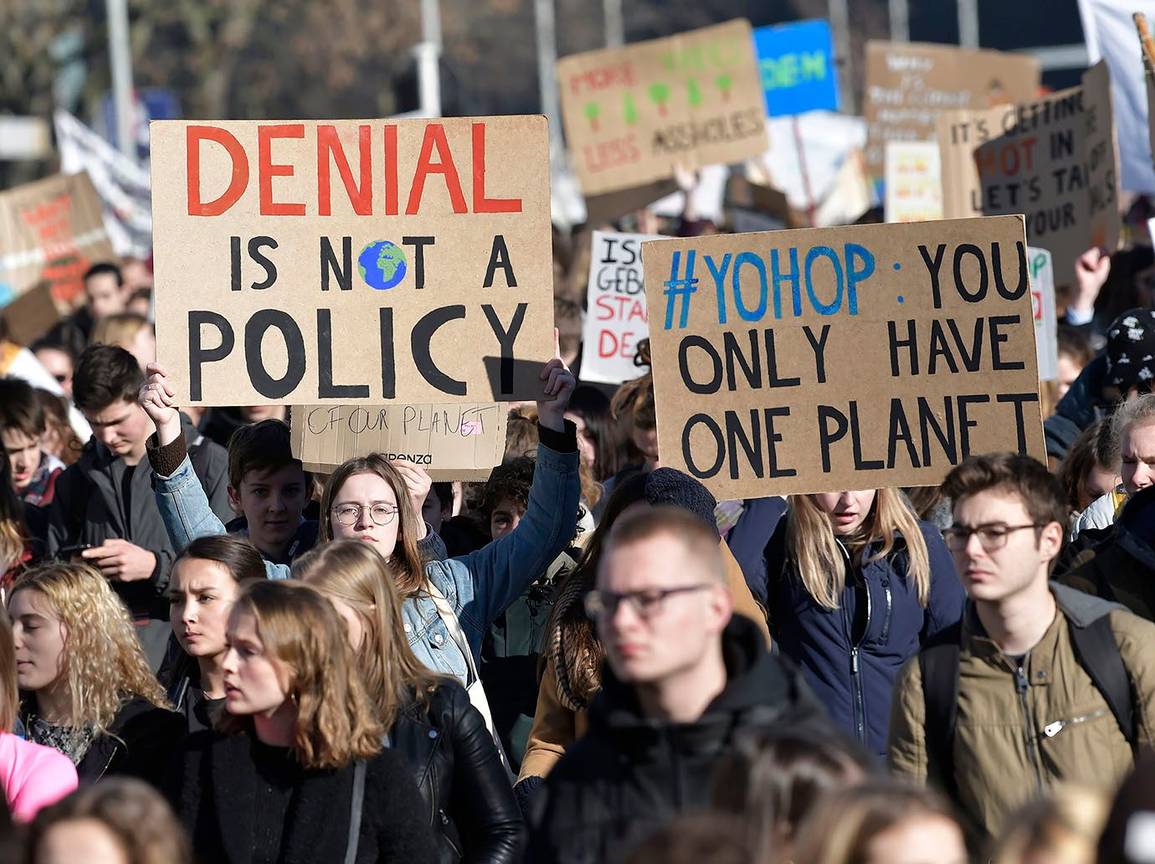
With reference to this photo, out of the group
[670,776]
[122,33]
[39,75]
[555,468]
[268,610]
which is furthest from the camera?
[39,75]

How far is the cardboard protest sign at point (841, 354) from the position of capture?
574cm

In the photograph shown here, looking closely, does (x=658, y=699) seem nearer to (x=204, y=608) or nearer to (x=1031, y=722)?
(x=1031, y=722)

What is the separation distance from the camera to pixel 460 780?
4488mm

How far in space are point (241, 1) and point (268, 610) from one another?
37670mm

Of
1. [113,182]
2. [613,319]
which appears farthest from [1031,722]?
[113,182]

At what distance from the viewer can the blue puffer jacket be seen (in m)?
5.30

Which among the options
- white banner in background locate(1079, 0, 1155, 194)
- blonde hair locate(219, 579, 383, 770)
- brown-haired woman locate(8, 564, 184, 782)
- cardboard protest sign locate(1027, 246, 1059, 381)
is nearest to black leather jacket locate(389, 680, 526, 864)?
blonde hair locate(219, 579, 383, 770)

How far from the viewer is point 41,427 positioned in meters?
8.11

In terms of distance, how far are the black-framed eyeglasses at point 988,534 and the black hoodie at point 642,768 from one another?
1.01m

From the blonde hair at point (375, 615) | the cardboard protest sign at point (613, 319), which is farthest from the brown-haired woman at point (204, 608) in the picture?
the cardboard protest sign at point (613, 319)

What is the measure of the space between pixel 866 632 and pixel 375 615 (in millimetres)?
1486

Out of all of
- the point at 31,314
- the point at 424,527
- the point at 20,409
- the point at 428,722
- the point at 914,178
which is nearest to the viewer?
the point at 428,722

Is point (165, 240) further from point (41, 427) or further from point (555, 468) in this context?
point (41, 427)

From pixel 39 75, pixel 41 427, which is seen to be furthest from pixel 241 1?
pixel 41 427
